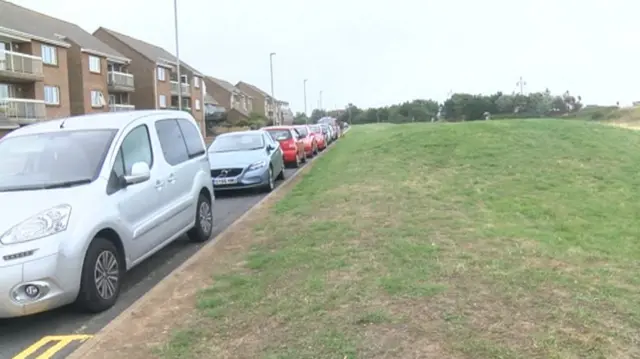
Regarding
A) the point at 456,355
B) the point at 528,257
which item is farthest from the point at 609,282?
the point at 456,355

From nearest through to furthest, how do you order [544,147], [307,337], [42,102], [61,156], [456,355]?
[456,355], [307,337], [61,156], [544,147], [42,102]

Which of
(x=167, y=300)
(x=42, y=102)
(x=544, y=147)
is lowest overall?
(x=167, y=300)

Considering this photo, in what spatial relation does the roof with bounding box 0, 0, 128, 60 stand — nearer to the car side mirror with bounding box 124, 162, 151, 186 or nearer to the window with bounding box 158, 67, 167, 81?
the window with bounding box 158, 67, 167, 81

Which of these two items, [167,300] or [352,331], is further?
[167,300]

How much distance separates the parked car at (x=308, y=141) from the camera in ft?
76.8

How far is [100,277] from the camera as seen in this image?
201 inches

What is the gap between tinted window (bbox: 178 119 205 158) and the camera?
777 cm

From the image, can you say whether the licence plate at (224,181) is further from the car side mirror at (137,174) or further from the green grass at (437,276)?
the car side mirror at (137,174)

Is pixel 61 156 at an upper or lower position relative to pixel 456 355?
upper

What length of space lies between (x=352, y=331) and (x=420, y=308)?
1.82 ft

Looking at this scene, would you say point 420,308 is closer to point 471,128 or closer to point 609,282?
point 609,282

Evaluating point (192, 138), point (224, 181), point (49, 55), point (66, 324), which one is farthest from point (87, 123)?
point (49, 55)

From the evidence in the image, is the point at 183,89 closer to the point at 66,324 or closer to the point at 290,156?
the point at 290,156

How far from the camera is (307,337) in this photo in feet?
11.9
